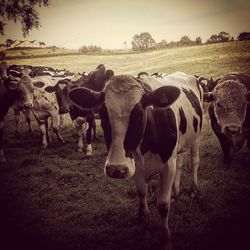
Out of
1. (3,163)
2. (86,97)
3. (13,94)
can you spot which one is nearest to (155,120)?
(86,97)

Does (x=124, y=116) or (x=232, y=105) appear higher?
(x=124, y=116)

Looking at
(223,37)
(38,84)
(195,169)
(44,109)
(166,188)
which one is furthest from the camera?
(223,37)

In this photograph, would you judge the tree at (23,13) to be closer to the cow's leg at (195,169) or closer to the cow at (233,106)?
the cow at (233,106)

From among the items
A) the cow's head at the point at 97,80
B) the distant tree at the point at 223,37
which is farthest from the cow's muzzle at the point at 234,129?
the distant tree at the point at 223,37

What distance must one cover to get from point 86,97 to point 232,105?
3.09 metres

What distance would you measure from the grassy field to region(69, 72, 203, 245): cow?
45 centimetres

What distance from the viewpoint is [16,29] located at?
712 centimetres

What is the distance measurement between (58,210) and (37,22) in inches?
207

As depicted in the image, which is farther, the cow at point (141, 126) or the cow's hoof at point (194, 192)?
the cow's hoof at point (194, 192)

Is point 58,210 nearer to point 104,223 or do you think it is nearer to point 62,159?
point 104,223

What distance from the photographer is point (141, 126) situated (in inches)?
101

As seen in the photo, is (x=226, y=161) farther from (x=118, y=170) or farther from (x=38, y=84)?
(x=38, y=84)

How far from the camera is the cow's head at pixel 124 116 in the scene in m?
2.47

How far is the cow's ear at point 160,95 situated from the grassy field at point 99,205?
1974 millimetres
